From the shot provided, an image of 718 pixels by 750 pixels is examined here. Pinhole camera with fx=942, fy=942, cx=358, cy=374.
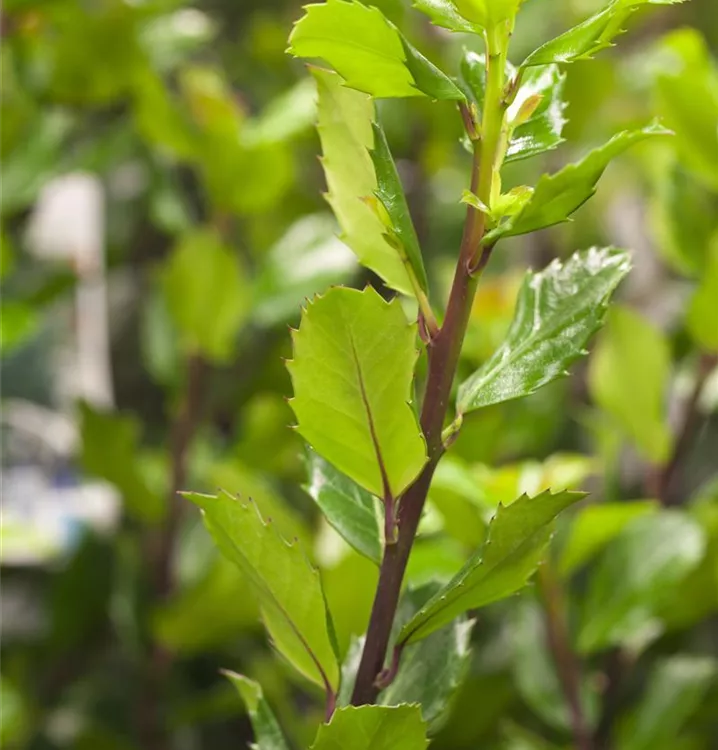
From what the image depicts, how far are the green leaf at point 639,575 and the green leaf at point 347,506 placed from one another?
33 centimetres

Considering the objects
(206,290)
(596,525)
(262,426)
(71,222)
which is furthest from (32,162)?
(596,525)

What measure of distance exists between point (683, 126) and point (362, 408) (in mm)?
442

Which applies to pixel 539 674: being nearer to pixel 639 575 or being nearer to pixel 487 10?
pixel 639 575

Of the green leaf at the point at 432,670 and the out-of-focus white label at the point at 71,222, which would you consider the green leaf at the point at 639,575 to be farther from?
the out-of-focus white label at the point at 71,222

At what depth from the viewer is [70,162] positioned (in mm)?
788

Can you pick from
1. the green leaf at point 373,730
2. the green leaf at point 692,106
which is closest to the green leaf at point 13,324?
the green leaf at point 373,730

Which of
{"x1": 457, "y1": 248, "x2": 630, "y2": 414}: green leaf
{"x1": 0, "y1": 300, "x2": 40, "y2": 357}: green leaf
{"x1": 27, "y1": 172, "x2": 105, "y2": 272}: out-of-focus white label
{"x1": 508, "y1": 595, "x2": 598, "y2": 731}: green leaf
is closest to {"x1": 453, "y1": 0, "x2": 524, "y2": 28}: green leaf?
{"x1": 457, "y1": 248, "x2": 630, "y2": 414}: green leaf

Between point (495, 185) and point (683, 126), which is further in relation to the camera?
point (683, 126)


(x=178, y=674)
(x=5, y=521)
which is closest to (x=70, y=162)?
(x=5, y=521)

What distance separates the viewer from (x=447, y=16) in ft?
1.04

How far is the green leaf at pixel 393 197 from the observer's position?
33 centimetres

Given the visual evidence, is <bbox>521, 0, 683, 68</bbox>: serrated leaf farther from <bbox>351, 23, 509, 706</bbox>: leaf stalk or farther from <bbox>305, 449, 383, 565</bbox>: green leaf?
<bbox>305, 449, 383, 565</bbox>: green leaf

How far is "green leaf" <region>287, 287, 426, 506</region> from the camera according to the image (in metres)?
0.31

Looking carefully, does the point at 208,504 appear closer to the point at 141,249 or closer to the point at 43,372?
the point at 43,372
